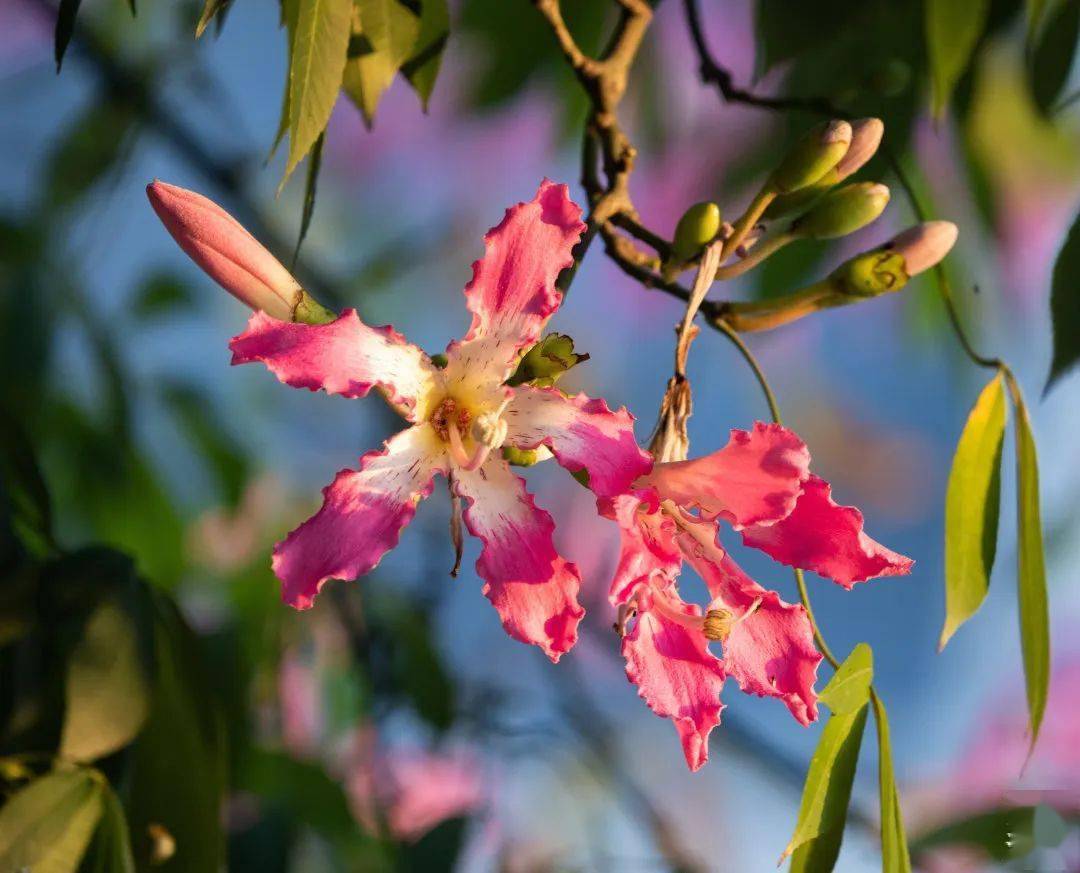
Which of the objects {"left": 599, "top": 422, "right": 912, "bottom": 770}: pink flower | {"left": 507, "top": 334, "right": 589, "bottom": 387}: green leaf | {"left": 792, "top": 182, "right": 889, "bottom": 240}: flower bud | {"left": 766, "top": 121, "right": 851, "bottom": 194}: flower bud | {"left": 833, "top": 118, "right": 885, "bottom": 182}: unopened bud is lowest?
{"left": 599, "top": 422, "right": 912, "bottom": 770}: pink flower

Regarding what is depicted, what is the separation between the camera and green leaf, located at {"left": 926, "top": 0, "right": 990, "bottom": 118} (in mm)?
762

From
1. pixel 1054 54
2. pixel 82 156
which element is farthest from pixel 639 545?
pixel 82 156

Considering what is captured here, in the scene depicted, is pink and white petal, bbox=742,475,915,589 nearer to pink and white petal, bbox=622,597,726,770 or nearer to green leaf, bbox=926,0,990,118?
pink and white petal, bbox=622,597,726,770

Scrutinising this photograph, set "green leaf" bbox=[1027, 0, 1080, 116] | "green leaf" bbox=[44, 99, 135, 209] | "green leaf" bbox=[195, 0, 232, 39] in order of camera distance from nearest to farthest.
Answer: "green leaf" bbox=[195, 0, 232, 39] → "green leaf" bbox=[1027, 0, 1080, 116] → "green leaf" bbox=[44, 99, 135, 209]

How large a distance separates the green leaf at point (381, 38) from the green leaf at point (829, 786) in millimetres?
402

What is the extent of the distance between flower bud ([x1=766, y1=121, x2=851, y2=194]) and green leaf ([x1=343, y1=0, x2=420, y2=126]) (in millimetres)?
212

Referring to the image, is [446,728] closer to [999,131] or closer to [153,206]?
[999,131]

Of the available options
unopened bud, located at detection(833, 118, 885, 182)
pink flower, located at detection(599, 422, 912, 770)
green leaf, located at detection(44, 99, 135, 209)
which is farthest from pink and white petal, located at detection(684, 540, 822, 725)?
green leaf, located at detection(44, 99, 135, 209)

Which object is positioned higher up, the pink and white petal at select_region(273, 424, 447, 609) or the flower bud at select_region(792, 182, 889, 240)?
the flower bud at select_region(792, 182, 889, 240)

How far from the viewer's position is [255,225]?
1340 mm

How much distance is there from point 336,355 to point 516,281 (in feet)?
0.27

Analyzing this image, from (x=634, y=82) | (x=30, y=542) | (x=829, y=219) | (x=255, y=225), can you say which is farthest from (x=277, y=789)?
(x=634, y=82)

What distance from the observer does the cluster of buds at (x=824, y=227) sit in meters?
0.59

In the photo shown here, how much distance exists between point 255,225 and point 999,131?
78cm
